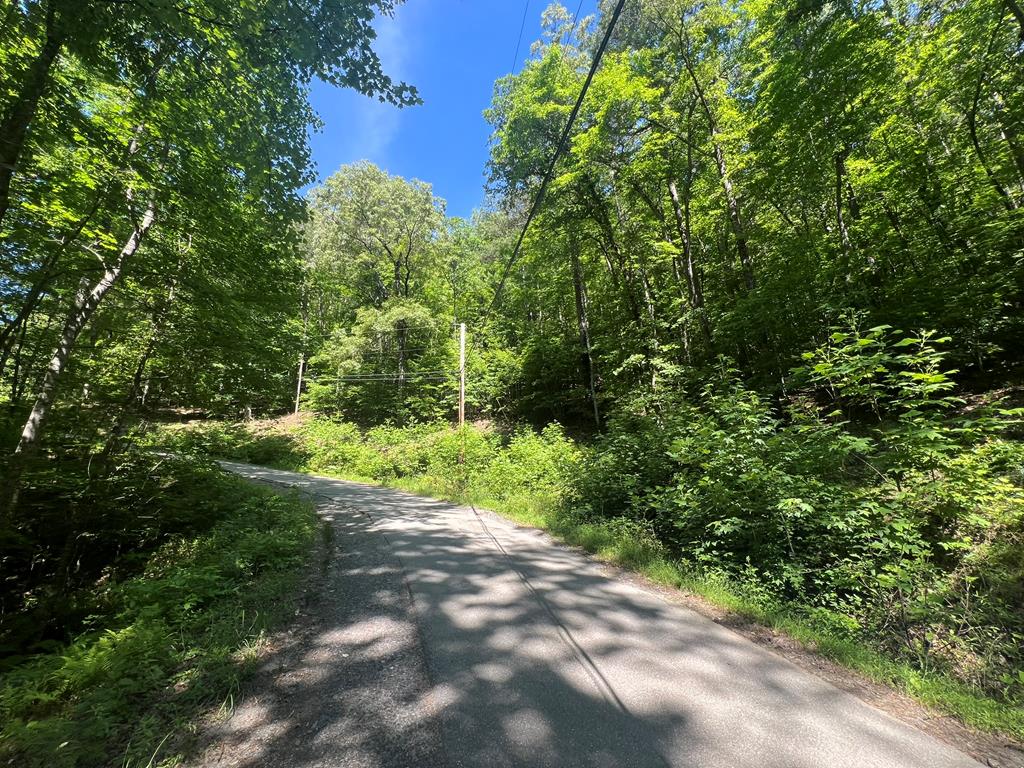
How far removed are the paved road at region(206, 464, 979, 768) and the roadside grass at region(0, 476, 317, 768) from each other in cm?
34

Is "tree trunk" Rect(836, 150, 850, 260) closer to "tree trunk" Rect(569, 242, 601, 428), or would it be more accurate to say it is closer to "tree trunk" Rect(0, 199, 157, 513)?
"tree trunk" Rect(569, 242, 601, 428)

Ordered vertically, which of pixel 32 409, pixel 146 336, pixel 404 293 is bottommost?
pixel 32 409

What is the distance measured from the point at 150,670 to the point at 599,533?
5.41 m

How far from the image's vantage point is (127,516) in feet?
20.1

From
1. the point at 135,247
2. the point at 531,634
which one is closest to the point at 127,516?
the point at 135,247

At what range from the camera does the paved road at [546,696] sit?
2.15m

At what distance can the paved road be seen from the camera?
2.15 m

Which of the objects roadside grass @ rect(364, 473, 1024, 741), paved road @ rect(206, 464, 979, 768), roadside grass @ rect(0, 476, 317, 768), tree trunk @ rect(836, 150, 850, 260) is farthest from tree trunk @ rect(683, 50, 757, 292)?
roadside grass @ rect(0, 476, 317, 768)

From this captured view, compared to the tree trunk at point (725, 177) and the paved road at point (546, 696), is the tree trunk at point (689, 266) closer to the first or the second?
the tree trunk at point (725, 177)

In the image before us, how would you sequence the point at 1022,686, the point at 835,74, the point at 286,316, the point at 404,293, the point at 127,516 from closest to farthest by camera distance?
the point at 1022,686 → the point at 127,516 → the point at 835,74 → the point at 286,316 → the point at 404,293

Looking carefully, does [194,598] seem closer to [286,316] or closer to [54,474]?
[54,474]

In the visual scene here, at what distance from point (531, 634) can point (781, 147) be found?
40.5 feet

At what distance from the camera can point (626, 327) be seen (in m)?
16.7

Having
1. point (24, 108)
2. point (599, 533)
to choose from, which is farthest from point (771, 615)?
point (24, 108)
